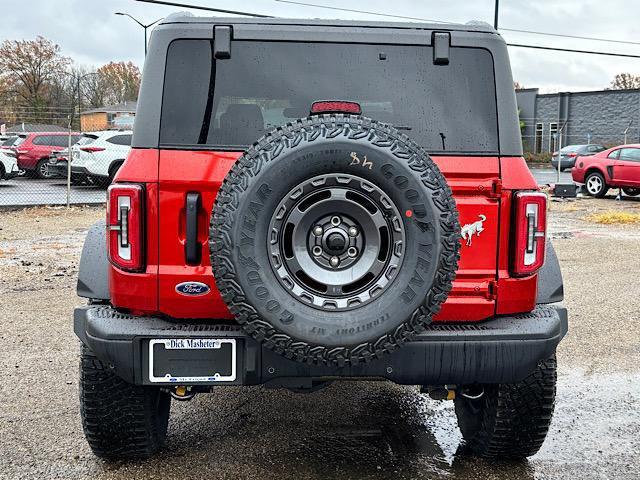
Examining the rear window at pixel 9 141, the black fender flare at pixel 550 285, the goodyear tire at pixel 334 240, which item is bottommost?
Answer: the black fender flare at pixel 550 285

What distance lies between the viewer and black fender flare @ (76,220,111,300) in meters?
3.26

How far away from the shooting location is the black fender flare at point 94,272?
326 centimetres

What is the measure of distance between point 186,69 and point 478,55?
1.28 meters

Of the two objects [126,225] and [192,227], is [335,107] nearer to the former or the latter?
[192,227]

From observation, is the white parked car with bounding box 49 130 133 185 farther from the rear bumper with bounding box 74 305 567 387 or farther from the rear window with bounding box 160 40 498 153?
the rear bumper with bounding box 74 305 567 387

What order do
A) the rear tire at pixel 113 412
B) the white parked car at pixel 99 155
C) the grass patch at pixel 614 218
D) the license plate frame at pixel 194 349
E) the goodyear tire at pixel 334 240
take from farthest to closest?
1. the white parked car at pixel 99 155
2. the grass patch at pixel 614 218
3. the rear tire at pixel 113 412
4. the license plate frame at pixel 194 349
5. the goodyear tire at pixel 334 240

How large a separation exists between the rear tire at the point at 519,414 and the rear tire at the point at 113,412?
159cm

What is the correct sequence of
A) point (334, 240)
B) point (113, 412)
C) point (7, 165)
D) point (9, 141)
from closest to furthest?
1. point (334, 240)
2. point (113, 412)
3. point (7, 165)
4. point (9, 141)

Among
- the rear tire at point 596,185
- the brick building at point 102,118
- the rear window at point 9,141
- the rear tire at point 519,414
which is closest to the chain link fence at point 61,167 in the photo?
the rear window at point 9,141

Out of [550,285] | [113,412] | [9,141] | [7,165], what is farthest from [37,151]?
[550,285]

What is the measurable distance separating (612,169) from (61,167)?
1442cm

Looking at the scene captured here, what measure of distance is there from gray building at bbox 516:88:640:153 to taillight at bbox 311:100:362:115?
3891 centimetres

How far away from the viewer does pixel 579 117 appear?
1753 inches

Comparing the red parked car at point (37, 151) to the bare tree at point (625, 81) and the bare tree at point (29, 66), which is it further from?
the bare tree at point (625, 81)
